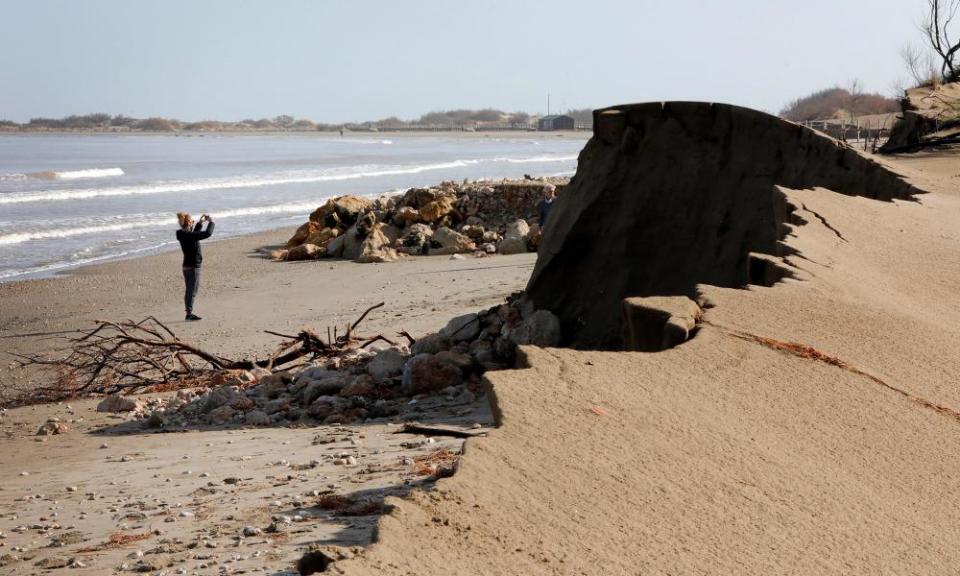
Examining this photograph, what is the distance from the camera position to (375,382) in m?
9.48

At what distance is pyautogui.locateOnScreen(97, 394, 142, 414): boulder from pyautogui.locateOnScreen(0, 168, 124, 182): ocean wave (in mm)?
43841

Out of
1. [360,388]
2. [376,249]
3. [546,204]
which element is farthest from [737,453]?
[376,249]

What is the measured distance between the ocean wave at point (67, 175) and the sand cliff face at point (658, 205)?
4632cm

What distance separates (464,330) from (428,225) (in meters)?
14.1

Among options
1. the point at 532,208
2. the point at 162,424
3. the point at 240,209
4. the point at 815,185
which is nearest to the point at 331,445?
the point at 162,424

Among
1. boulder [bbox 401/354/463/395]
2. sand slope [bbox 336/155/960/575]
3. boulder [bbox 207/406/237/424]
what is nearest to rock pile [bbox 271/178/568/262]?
boulder [bbox 207/406/237/424]

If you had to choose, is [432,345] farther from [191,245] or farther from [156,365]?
[191,245]

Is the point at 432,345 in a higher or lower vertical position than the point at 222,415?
higher

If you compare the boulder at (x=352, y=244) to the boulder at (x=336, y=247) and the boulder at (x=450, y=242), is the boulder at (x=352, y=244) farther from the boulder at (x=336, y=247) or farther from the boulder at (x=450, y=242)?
the boulder at (x=450, y=242)

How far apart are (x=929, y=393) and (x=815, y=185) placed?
5283mm

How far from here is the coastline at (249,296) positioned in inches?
584

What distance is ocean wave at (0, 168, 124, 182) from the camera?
5219 centimetres

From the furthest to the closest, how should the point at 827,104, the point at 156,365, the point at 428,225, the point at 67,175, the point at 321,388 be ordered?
the point at 827,104 → the point at 67,175 → the point at 428,225 → the point at 156,365 → the point at 321,388

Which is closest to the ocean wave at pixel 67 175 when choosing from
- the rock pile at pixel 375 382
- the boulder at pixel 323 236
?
the boulder at pixel 323 236
